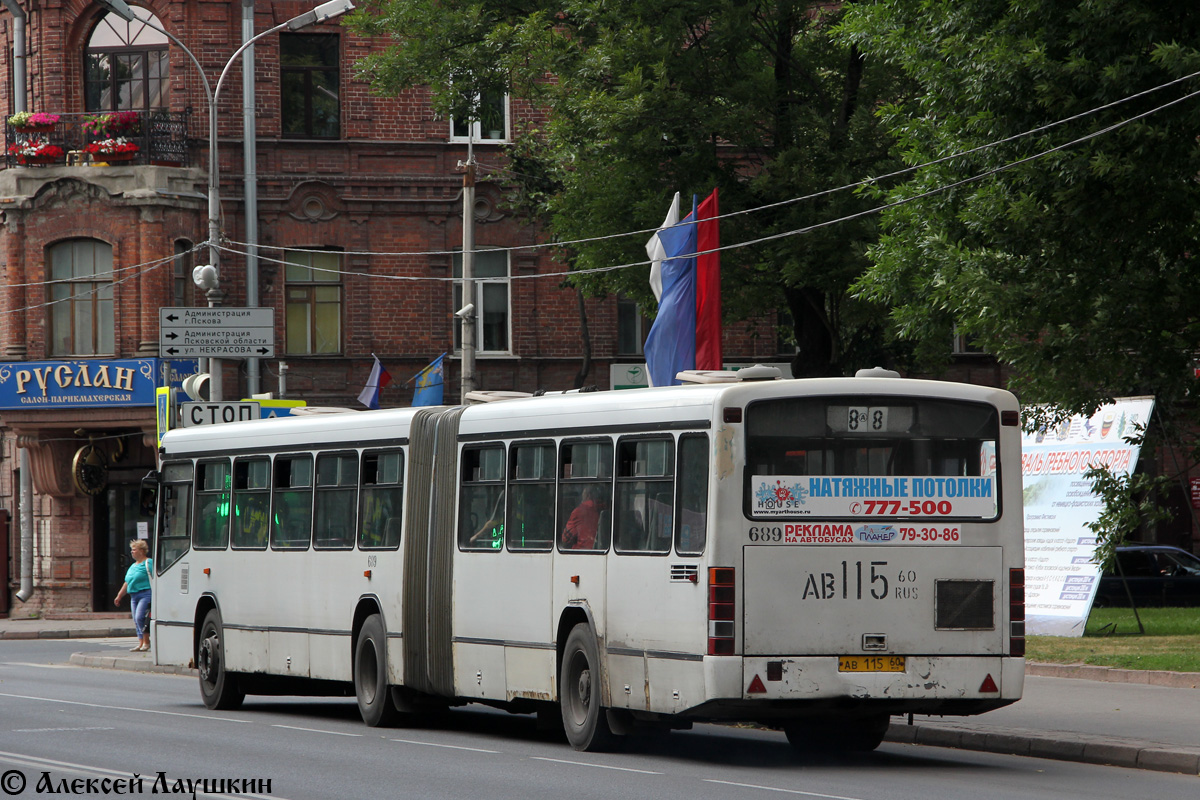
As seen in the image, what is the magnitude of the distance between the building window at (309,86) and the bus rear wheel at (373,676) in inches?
852

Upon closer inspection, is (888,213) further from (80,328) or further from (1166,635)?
(80,328)

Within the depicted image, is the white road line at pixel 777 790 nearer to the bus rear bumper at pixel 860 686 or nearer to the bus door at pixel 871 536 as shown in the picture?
the bus rear bumper at pixel 860 686

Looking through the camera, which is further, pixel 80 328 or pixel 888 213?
pixel 80 328

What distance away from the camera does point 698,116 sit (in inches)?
1023

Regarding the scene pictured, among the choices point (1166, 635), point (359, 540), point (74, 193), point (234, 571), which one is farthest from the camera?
point (74, 193)

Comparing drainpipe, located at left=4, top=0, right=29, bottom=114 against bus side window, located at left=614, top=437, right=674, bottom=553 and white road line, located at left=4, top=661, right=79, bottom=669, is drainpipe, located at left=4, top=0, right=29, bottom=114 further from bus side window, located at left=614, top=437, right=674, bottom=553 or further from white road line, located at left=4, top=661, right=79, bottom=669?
bus side window, located at left=614, top=437, right=674, bottom=553

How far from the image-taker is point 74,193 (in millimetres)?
35594

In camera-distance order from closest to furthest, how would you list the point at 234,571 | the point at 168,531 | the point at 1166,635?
the point at 234,571 → the point at 168,531 → the point at 1166,635

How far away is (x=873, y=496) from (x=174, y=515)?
9.94 meters

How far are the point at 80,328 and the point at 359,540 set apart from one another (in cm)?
2080

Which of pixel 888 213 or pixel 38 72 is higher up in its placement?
pixel 38 72

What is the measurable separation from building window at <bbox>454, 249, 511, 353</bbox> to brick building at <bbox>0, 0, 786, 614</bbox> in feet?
0.15

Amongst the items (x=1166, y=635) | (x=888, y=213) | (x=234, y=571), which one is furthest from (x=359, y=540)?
(x=1166, y=635)

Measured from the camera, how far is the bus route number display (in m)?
12.7
